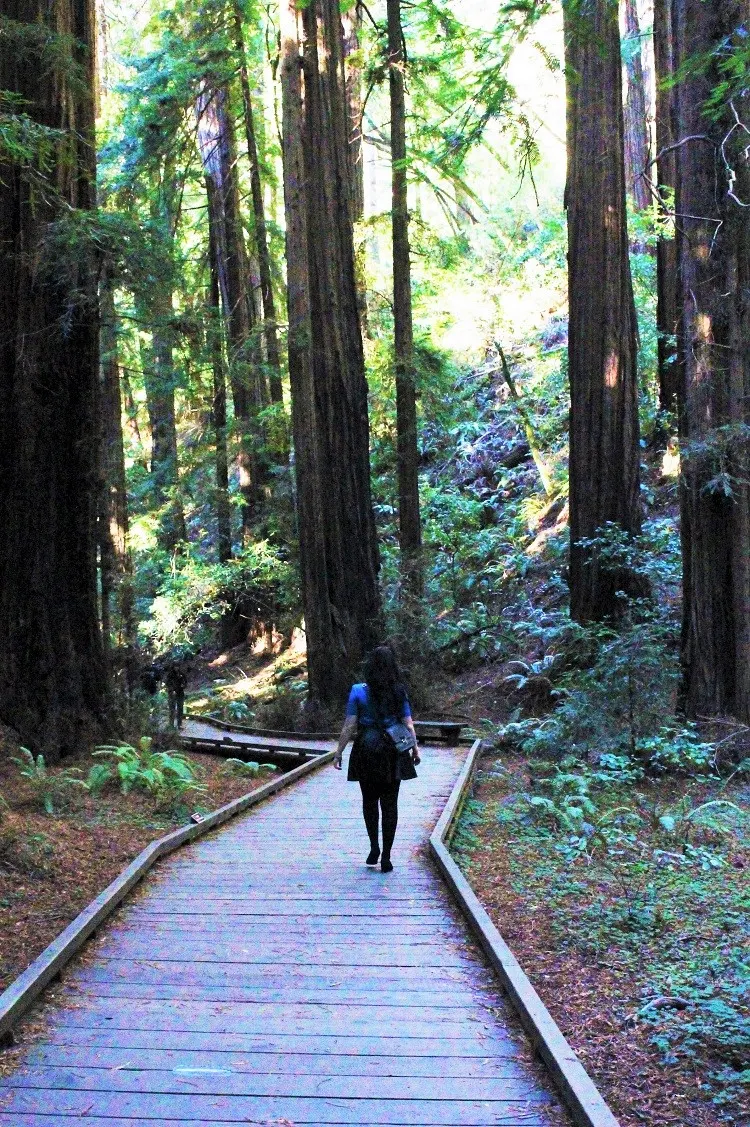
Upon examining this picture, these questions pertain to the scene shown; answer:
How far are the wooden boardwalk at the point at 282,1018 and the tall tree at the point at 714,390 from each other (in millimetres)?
5226

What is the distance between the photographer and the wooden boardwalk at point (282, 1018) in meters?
3.61

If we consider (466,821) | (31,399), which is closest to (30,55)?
(31,399)

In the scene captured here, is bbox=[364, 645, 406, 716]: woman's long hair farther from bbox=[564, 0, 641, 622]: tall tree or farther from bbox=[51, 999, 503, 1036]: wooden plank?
bbox=[564, 0, 641, 622]: tall tree

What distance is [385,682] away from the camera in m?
7.39

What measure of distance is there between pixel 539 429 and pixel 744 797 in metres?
13.6

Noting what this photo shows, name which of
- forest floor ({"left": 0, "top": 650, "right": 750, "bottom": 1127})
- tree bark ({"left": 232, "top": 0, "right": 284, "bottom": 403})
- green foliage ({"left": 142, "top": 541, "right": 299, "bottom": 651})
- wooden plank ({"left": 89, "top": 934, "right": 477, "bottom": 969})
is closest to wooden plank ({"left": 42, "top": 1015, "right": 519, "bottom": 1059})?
forest floor ({"left": 0, "top": 650, "right": 750, "bottom": 1127})

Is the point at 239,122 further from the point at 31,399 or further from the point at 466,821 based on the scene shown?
the point at 466,821

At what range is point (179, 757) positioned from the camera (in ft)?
39.4

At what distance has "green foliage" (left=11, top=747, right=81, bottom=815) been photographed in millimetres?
8742

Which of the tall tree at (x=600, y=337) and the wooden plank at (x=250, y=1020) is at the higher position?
the tall tree at (x=600, y=337)

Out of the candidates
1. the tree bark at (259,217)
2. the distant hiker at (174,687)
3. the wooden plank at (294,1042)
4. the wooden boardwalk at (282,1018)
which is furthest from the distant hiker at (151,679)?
the wooden plank at (294,1042)

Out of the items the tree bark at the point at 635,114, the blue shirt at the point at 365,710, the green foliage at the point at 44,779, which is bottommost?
the green foliage at the point at 44,779

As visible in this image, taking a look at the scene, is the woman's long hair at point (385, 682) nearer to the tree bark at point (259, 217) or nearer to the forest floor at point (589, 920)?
the forest floor at point (589, 920)

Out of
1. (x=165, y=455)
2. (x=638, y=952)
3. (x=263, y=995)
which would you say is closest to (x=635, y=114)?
(x=165, y=455)
